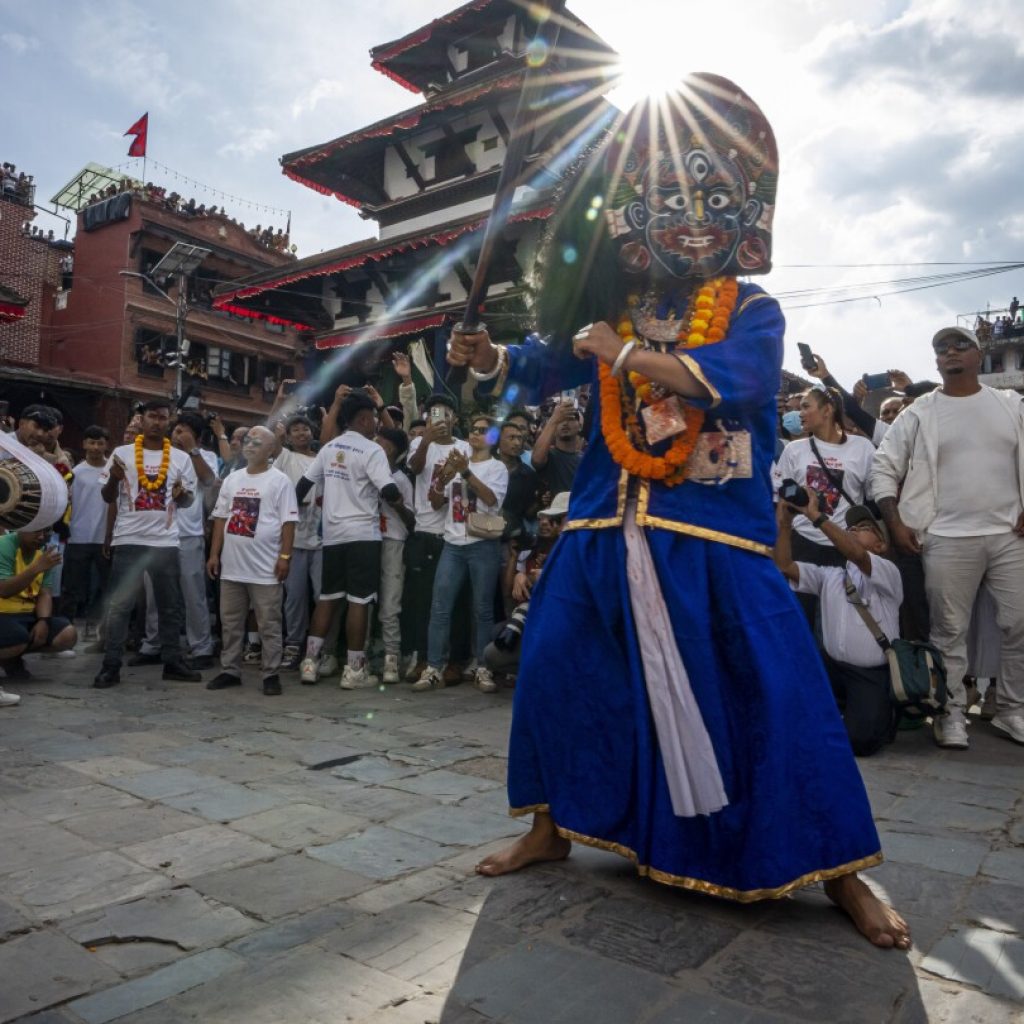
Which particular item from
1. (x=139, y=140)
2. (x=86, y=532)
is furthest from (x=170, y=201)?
(x=86, y=532)

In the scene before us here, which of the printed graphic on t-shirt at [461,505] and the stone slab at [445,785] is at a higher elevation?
the printed graphic on t-shirt at [461,505]

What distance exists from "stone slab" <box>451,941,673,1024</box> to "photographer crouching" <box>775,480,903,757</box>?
289cm

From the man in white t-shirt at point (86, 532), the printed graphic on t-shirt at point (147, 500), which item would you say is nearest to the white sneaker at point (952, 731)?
the printed graphic on t-shirt at point (147, 500)

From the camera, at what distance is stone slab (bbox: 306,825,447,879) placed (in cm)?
265

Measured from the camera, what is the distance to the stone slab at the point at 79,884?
2.37m

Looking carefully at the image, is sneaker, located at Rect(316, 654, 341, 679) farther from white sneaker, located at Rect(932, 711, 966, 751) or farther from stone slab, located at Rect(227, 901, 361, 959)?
stone slab, located at Rect(227, 901, 361, 959)

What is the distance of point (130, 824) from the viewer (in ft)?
10.1

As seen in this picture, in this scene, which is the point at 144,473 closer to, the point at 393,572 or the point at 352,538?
the point at 352,538

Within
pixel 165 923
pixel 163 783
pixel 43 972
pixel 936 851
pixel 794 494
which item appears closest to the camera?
pixel 43 972

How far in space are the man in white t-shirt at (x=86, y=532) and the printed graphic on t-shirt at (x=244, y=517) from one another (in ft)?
8.64

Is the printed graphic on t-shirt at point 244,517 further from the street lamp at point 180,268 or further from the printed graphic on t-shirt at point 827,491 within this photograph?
the street lamp at point 180,268

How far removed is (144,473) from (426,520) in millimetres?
2088

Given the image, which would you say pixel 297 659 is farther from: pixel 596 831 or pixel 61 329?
pixel 61 329

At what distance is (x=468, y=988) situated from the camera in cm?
188
